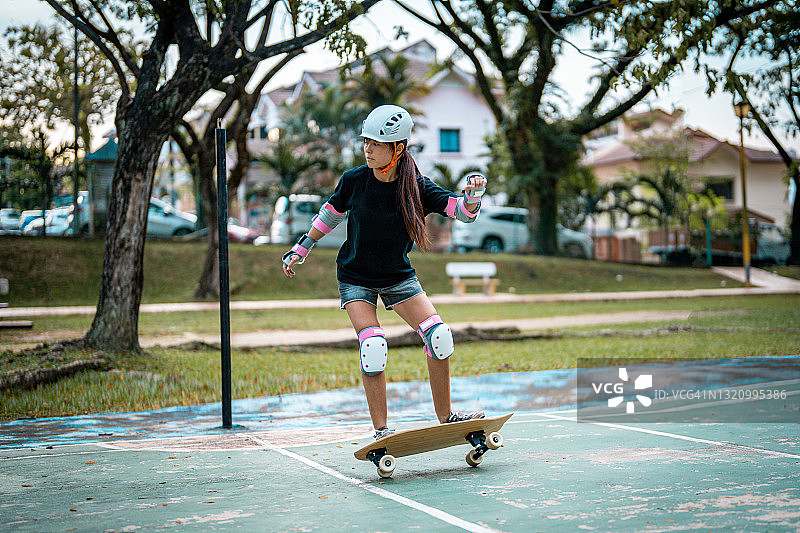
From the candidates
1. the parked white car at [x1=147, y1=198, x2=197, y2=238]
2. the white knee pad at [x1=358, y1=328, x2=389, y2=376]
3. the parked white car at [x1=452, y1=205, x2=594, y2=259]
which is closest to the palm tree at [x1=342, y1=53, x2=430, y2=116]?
the parked white car at [x1=452, y1=205, x2=594, y2=259]

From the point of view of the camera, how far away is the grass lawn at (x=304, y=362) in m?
8.13

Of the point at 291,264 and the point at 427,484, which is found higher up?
the point at 291,264

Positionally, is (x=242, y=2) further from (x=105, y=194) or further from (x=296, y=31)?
(x=105, y=194)

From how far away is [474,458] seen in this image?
4762mm

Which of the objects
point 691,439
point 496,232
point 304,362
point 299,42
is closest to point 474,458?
point 691,439

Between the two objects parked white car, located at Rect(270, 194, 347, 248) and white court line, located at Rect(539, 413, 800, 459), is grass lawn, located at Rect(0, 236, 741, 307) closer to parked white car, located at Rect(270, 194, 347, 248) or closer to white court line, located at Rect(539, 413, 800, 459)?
parked white car, located at Rect(270, 194, 347, 248)

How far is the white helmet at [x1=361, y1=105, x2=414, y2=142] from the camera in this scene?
15.5ft

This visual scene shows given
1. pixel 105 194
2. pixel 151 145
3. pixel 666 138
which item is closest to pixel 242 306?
pixel 105 194

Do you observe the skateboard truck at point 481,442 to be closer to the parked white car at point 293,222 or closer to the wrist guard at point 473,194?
the wrist guard at point 473,194

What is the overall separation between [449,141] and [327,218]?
42104 millimetres

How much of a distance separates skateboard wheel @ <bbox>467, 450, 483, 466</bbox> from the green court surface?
48mm

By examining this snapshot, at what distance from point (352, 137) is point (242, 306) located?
21276mm

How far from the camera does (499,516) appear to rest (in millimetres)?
3695

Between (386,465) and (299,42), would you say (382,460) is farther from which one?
(299,42)
